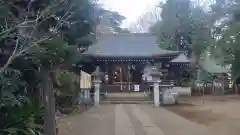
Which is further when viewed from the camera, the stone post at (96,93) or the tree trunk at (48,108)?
the stone post at (96,93)

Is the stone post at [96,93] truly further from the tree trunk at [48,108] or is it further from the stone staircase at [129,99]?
the tree trunk at [48,108]

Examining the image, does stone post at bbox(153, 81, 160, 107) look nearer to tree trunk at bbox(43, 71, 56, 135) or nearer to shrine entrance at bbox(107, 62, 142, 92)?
shrine entrance at bbox(107, 62, 142, 92)

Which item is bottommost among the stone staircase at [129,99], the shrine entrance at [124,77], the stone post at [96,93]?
the stone staircase at [129,99]

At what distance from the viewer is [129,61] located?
92.0 ft

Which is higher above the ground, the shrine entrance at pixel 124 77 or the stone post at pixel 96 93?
the shrine entrance at pixel 124 77

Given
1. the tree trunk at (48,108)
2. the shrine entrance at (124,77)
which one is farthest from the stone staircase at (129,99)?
the tree trunk at (48,108)

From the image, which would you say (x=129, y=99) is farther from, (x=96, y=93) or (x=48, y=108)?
(x=48, y=108)

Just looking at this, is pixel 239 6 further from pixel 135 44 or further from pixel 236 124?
pixel 135 44

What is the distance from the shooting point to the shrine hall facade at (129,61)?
90.0ft

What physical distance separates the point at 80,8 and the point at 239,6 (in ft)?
16.9

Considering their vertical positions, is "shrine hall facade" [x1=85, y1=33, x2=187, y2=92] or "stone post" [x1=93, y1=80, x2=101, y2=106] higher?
"shrine hall facade" [x1=85, y1=33, x2=187, y2=92]

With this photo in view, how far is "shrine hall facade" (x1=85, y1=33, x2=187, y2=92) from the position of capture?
90.0ft

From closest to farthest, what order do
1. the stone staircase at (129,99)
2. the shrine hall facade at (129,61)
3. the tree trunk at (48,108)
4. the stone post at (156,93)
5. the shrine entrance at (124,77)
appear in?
1. the tree trunk at (48,108)
2. the stone post at (156,93)
3. the stone staircase at (129,99)
4. the shrine hall facade at (129,61)
5. the shrine entrance at (124,77)

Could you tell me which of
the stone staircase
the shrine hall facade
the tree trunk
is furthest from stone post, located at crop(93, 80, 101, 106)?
the tree trunk
